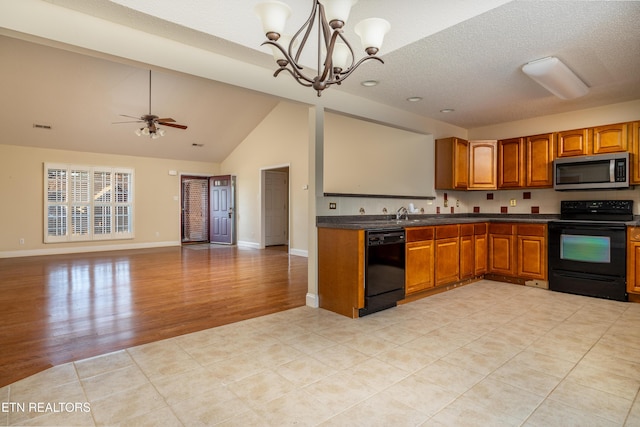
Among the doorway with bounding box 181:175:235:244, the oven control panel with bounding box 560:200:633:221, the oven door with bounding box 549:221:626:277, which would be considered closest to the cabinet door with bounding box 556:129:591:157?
the oven control panel with bounding box 560:200:633:221

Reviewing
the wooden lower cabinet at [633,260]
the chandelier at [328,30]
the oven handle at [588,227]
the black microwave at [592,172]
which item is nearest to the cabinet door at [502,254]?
the oven handle at [588,227]

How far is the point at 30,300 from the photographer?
12.6 ft

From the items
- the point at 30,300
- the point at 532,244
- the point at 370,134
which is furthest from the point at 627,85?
the point at 30,300

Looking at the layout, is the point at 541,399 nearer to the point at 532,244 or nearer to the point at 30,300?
the point at 532,244

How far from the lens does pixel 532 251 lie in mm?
4527

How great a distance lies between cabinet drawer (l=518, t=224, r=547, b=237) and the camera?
4445 millimetres

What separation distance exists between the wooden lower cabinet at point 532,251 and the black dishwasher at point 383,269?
6.70ft

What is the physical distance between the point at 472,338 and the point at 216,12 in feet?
10.4

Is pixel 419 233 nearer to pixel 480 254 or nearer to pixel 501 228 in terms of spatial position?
pixel 480 254

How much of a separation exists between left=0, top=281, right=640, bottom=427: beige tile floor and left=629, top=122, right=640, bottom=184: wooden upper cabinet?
1.79m

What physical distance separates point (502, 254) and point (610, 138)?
188 centimetres

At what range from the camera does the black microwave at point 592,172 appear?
13.4ft

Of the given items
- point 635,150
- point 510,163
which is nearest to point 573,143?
point 635,150

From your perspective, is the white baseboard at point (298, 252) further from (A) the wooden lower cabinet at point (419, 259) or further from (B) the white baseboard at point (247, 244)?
(A) the wooden lower cabinet at point (419, 259)
